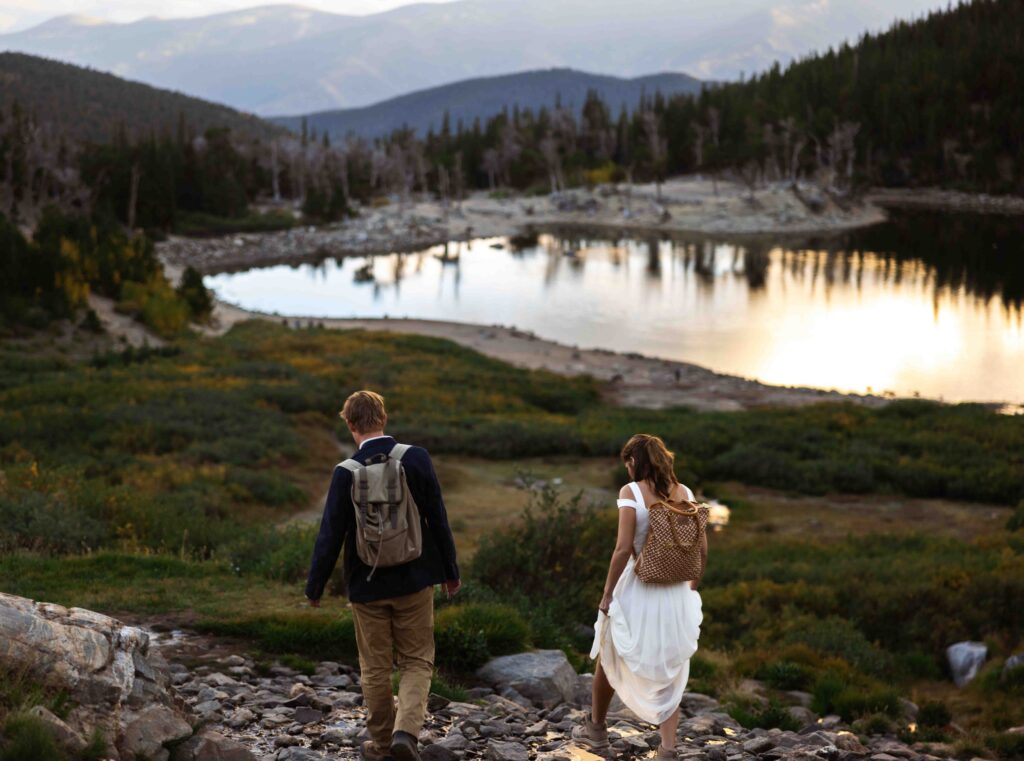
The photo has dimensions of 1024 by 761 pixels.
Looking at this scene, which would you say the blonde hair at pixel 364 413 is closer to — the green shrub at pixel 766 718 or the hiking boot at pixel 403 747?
the hiking boot at pixel 403 747

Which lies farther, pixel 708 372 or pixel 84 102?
pixel 84 102

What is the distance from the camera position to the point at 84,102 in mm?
151000

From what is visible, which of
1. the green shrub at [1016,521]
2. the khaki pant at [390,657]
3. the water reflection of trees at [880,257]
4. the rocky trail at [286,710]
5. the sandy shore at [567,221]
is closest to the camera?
the rocky trail at [286,710]

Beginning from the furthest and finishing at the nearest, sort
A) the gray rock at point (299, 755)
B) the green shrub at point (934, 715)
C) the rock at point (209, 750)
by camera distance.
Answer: the green shrub at point (934, 715) < the gray rock at point (299, 755) < the rock at point (209, 750)

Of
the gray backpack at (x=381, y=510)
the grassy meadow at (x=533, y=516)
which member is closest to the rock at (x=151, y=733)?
the gray backpack at (x=381, y=510)

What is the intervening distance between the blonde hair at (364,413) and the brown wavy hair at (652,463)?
1.38 metres

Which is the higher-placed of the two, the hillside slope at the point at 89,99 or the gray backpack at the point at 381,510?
the hillside slope at the point at 89,99

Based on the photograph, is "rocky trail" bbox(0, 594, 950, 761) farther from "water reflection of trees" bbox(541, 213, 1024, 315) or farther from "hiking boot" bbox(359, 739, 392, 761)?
"water reflection of trees" bbox(541, 213, 1024, 315)

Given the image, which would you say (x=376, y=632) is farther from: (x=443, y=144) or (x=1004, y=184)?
(x=443, y=144)

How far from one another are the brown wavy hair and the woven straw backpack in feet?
0.30

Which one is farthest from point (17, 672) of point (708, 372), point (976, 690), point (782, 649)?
point (708, 372)

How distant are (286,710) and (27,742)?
7.97ft

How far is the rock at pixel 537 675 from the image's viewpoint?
786 cm

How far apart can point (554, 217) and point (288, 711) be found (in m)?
106
